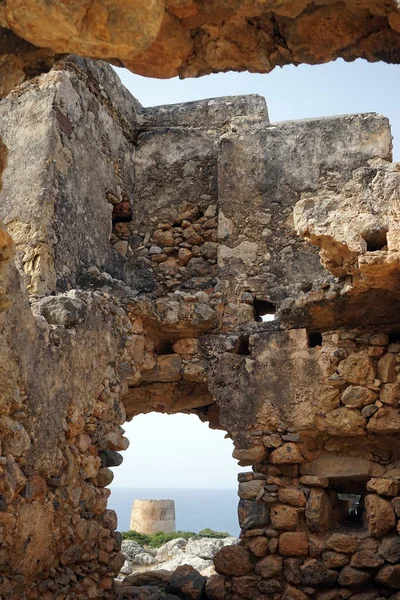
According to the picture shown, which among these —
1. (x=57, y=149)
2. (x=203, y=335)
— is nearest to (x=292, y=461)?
(x=203, y=335)

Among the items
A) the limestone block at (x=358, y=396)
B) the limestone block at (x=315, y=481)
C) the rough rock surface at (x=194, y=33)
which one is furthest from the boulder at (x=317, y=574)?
the rough rock surface at (x=194, y=33)

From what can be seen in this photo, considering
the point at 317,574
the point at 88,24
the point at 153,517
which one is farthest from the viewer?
the point at 153,517

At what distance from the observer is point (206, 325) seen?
21.4ft

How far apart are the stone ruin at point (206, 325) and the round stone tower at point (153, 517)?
4636 mm

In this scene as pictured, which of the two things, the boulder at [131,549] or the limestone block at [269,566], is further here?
the boulder at [131,549]

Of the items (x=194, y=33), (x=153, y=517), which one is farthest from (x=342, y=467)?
(x=153, y=517)

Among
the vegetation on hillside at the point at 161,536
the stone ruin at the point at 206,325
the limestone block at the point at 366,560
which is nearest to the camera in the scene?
the stone ruin at the point at 206,325

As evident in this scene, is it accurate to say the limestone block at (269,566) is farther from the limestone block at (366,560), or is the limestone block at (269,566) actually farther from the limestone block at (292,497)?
the limestone block at (366,560)

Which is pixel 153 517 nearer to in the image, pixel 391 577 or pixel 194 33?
pixel 391 577

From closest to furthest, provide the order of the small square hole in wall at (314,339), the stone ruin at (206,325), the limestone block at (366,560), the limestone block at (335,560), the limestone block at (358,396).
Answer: the stone ruin at (206,325) < the limestone block at (366,560) < the limestone block at (335,560) < the limestone block at (358,396) < the small square hole in wall at (314,339)

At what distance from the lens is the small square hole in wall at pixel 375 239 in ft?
15.4

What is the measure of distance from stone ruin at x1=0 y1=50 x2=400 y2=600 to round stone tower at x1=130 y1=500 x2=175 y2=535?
4.64m

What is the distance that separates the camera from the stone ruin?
468 centimetres

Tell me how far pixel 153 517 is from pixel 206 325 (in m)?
5.84
